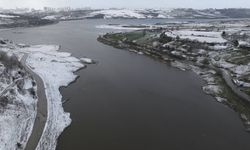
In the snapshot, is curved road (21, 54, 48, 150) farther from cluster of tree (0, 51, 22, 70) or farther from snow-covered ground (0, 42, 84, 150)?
cluster of tree (0, 51, 22, 70)

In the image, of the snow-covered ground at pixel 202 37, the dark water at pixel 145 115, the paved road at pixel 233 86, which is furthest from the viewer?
the snow-covered ground at pixel 202 37

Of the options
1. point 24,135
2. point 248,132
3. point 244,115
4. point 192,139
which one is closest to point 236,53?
point 244,115

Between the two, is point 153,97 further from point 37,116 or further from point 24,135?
point 24,135

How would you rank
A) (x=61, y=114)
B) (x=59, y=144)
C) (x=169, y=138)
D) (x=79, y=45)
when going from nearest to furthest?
(x=59, y=144) < (x=169, y=138) < (x=61, y=114) < (x=79, y=45)

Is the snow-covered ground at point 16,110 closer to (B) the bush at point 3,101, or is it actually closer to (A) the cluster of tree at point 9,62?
(B) the bush at point 3,101

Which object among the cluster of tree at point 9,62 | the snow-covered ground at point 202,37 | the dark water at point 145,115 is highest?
the snow-covered ground at point 202,37

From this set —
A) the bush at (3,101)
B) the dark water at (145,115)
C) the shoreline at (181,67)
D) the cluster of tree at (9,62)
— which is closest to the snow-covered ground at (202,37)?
the shoreline at (181,67)

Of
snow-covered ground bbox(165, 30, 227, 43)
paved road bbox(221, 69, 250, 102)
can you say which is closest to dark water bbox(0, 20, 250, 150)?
paved road bbox(221, 69, 250, 102)

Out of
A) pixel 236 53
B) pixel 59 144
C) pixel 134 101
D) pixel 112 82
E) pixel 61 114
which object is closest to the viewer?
pixel 59 144

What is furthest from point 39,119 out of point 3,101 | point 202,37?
point 202,37
